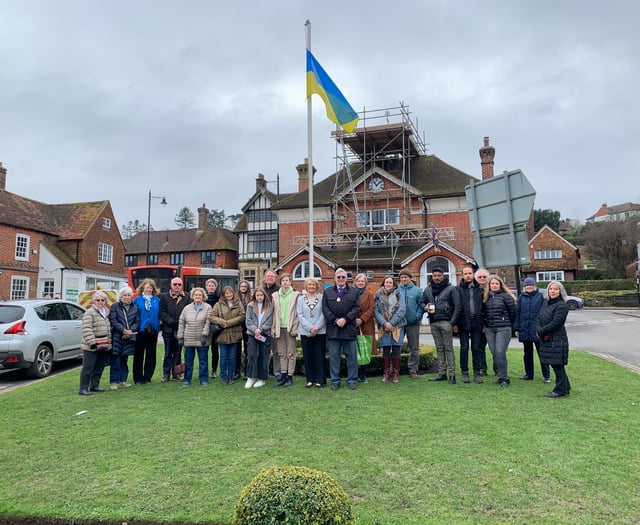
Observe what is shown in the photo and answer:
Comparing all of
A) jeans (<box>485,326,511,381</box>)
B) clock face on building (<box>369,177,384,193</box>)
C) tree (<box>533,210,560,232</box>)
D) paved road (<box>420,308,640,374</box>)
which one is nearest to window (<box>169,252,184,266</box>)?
clock face on building (<box>369,177,384,193</box>)

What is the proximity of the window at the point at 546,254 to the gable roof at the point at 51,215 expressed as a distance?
46.1m

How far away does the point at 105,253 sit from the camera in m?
35.0

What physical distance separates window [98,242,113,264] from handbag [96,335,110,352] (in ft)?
97.5

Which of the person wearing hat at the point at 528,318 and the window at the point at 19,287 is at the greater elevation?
the window at the point at 19,287

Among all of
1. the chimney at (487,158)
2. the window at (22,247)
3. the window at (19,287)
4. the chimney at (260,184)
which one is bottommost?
the window at (19,287)

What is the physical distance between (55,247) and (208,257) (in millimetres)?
19363

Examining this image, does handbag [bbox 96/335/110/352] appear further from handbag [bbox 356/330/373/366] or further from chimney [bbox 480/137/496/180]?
chimney [bbox 480/137/496/180]

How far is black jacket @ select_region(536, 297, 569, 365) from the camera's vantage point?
21.4 feet

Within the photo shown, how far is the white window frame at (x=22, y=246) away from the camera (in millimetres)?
28703

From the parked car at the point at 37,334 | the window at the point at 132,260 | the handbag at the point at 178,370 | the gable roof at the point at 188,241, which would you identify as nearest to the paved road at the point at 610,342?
the handbag at the point at 178,370

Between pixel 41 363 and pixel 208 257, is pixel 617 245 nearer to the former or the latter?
pixel 208 257

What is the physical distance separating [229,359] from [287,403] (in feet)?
6.92

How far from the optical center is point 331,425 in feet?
18.0

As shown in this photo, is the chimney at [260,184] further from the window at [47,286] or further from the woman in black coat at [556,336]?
the woman in black coat at [556,336]
